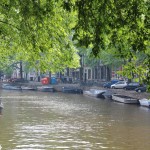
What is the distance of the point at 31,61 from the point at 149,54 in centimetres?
1101

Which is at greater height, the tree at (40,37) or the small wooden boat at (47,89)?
the tree at (40,37)

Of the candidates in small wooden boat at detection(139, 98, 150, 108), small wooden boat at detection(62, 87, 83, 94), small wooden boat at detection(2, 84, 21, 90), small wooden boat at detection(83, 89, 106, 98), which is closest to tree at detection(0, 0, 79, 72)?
small wooden boat at detection(139, 98, 150, 108)

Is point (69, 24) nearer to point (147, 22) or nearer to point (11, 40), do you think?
point (11, 40)

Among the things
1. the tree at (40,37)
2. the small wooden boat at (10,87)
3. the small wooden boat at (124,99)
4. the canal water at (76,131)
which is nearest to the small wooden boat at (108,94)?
the small wooden boat at (124,99)

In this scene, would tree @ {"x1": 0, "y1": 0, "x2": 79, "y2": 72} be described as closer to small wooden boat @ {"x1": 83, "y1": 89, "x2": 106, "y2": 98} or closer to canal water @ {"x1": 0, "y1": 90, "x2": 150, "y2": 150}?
canal water @ {"x1": 0, "y1": 90, "x2": 150, "y2": 150}

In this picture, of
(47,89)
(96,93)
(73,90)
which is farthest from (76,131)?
(47,89)

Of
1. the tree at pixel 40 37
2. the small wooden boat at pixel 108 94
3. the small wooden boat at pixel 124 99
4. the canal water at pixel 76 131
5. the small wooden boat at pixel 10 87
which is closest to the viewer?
the tree at pixel 40 37

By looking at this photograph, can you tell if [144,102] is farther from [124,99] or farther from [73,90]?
[73,90]

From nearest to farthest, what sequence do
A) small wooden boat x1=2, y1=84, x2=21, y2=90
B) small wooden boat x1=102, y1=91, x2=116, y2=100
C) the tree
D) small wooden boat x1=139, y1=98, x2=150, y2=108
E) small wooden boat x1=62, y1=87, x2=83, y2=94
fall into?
the tree < small wooden boat x1=139, y1=98, x2=150, y2=108 < small wooden boat x1=102, y1=91, x2=116, y2=100 < small wooden boat x1=62, y1=87, x2=83, y2=94 < small wooden boat x1=2, y1=84, x2=21, y2=90

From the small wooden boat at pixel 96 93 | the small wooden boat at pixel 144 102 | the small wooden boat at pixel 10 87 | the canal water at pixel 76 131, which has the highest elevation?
the small wooden boat at pixel 10 87

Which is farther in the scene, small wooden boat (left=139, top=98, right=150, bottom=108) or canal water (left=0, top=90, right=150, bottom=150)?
small wooden boat (left=139, top=98, right=150, bottom=108)

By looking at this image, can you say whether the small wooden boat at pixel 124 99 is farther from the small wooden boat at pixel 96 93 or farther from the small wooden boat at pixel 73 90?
the small wooden boat at pixel 73 90

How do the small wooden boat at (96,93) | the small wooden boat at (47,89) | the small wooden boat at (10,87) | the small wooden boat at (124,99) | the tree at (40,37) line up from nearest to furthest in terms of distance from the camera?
the tree at (40,37)
the small wooden boat at (124,99)
the small wooden boat at (96,93)
the small wooden boat at (47,89)
the small wooden boat at (10,87)

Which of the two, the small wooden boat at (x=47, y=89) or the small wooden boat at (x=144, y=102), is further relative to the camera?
the small wooden boat at (x=47, y=89)
